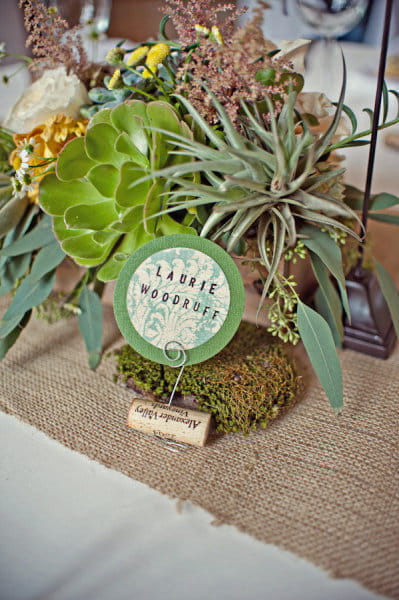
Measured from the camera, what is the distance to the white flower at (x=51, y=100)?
0.60 m

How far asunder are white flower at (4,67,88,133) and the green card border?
0.75ft

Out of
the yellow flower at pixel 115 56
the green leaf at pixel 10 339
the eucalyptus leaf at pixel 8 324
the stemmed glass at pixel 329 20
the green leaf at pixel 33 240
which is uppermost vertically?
the stemmed glass at pixel 329 20

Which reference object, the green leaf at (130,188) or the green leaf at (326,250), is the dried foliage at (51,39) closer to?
the green leaf at (130,188)

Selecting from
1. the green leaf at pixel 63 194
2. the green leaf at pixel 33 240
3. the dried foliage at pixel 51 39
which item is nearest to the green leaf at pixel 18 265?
the green leaf at pixel 33 240

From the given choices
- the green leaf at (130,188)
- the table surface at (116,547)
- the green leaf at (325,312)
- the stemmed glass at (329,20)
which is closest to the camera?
the table surface at (116,547)

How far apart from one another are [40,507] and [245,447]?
207 millimetres

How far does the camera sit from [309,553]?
398mm

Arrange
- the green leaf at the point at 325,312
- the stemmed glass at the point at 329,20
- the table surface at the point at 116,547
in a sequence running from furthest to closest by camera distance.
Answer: the stemmed glass at the point at 329,20 < the green leaf at the point at 325,312 < the table surface at the point at 116,547

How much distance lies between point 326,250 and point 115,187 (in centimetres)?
24

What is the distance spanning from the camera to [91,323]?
640mm

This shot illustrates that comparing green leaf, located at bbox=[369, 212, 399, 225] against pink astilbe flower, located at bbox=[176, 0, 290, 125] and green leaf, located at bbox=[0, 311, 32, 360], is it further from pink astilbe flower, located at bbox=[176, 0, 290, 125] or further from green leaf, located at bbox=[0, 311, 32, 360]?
green leaf, located at bbox=[0, 311, 32, 360]

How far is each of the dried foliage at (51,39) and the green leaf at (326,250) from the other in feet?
1.21

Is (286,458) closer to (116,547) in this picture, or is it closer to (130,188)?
(116,547)

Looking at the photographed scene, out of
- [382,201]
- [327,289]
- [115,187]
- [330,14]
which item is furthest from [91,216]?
[330,14]
